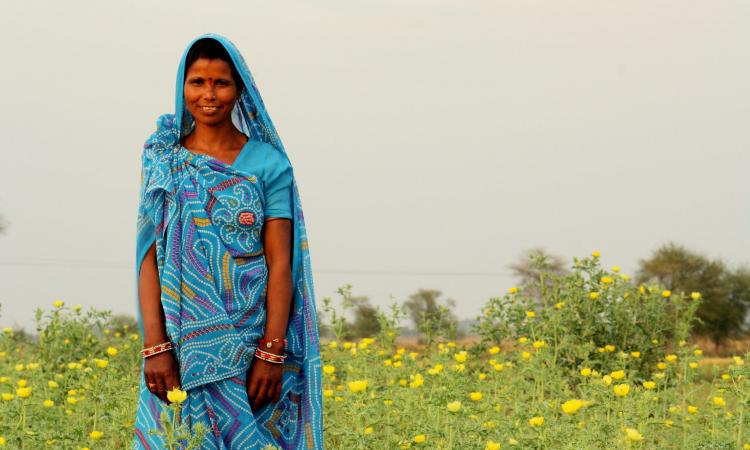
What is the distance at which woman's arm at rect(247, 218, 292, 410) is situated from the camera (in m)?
3.27

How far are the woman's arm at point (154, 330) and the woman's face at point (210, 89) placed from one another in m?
0.47

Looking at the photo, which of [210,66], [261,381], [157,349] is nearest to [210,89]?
[210,66]

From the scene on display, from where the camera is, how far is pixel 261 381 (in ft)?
10.7

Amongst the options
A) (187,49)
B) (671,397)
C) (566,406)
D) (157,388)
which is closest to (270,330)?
(157,388)

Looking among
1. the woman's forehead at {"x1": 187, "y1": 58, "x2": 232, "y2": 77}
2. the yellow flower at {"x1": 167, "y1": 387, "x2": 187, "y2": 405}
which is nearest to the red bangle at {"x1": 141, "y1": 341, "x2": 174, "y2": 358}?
the yellow flower at {"x1": 167, "y1": 387, "x2": 187, "y2": 405}

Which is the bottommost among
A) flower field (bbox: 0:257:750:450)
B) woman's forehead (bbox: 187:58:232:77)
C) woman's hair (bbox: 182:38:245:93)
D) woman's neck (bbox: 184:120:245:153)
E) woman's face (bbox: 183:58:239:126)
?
flower field (bbox: 0:257:750:450)

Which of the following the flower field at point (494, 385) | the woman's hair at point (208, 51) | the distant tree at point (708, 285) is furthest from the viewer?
the distant tree at point (708, 285)

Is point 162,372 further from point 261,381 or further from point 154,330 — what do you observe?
point 261,381

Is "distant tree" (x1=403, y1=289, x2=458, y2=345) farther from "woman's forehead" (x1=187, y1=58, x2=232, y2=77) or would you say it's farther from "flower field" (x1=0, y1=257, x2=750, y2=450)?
"woman's forehead" (x1=187, y1=58, x2=232, y2=77)

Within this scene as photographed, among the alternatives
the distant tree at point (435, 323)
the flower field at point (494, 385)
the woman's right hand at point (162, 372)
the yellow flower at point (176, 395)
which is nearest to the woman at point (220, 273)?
the woman's right hand at point (162, 372)

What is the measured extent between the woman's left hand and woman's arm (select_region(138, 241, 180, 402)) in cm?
23

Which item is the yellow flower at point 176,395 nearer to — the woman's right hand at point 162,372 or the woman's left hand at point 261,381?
the woman's right hand at point 162,372

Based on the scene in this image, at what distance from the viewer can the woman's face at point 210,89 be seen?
10.9 ft

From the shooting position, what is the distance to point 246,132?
352 cm
